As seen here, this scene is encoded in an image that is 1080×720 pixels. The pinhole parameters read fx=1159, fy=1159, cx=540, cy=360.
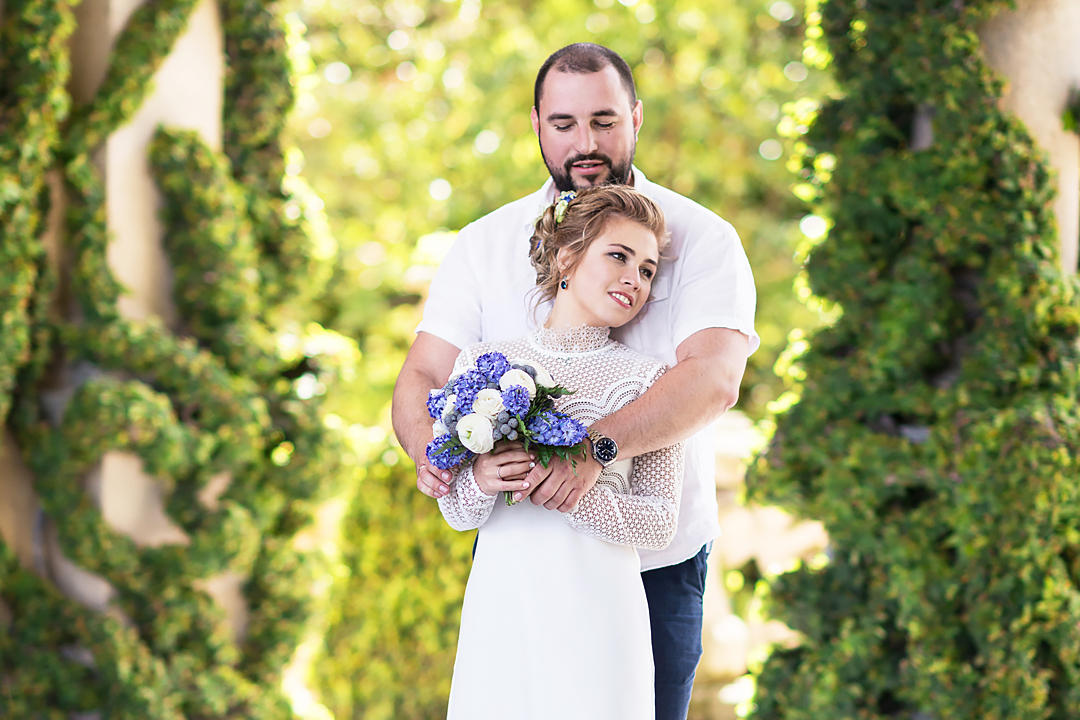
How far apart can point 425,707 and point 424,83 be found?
6.11 m

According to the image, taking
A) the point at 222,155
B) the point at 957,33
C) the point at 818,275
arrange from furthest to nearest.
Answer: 1. the point at 222,155
2. the point at 818,275
3. the point at 957,33

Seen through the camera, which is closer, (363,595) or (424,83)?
(363,595)

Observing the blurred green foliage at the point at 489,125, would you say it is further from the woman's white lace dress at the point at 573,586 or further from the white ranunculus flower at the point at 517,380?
the white ranunculus flower at the point at 517,380

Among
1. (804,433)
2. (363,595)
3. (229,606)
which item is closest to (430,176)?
(363,595)

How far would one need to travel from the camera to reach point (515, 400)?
2174mm

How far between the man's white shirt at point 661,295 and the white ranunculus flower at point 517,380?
398mm

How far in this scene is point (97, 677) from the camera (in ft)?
13.6

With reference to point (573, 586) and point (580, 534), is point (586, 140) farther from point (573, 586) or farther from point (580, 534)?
point (573, 586)

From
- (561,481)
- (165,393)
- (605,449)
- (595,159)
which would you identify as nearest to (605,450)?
(605,449)

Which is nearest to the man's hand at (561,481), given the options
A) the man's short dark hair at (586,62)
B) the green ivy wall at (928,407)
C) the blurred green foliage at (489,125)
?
the man's short dark hair at (586,62)

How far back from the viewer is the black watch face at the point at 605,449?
7.42 feet

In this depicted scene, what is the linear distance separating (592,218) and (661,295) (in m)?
0.27

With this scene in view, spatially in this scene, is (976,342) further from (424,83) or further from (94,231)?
(424,83)

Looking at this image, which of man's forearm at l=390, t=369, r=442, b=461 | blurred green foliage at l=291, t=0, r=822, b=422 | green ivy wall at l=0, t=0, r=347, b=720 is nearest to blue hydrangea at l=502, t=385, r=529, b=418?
man's forearm at l=390, t=369, r=442, b=461
